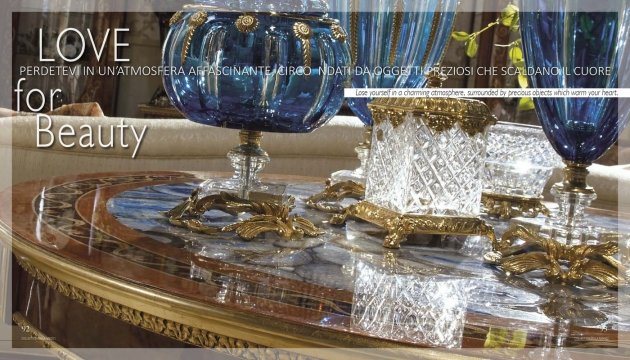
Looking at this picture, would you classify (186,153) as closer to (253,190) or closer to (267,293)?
(253,190)

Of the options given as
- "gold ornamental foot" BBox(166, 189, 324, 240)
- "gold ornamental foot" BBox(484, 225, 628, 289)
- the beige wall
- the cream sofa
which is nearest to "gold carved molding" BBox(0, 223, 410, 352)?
"gold ornamental foot" BBox(166, 189, 324, 240)

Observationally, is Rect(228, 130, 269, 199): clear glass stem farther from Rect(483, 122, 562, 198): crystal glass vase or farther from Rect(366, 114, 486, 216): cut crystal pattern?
Rect(483, 122, 562, 198): crystal glass vase

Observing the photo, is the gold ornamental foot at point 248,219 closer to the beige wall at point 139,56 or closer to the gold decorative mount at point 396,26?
the gold decorative mount at point 396,26

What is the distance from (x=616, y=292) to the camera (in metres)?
0.67

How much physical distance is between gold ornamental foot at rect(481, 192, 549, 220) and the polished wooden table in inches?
9.8

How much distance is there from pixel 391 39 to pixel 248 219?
376mm

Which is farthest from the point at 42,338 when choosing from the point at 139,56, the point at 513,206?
the point at 139,56

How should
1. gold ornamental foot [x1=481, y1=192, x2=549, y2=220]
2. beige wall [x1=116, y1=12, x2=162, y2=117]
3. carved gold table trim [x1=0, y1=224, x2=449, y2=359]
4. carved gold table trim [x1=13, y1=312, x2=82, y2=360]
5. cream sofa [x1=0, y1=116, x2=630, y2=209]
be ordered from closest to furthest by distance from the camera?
1. carved gold table trim [x1=0, y1=224, x2=449, y2=359]
2. carved gold table trim [x1=13, y1=312, x2=82, y2=360]
3. gold ornamental foot [x1=481, y1=192, x2=549, y2=220]
4. cream sofa [x1=0, y1=116, x2=630, y2=209]
5. beige wall [x1=116, y1=12, x2=162, y2=117]

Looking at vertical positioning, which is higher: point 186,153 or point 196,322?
point 186,153

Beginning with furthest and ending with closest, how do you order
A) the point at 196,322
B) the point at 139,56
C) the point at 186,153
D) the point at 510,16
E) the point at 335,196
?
the point at 139,56 < the point at 186,153 < the point at 510,16 < the point at 335,196 < the point at 196,322

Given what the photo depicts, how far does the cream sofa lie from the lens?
5.17ft

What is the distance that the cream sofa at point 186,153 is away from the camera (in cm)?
158

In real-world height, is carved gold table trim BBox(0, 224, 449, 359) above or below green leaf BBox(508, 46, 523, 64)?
below

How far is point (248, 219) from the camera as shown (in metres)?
0.74
